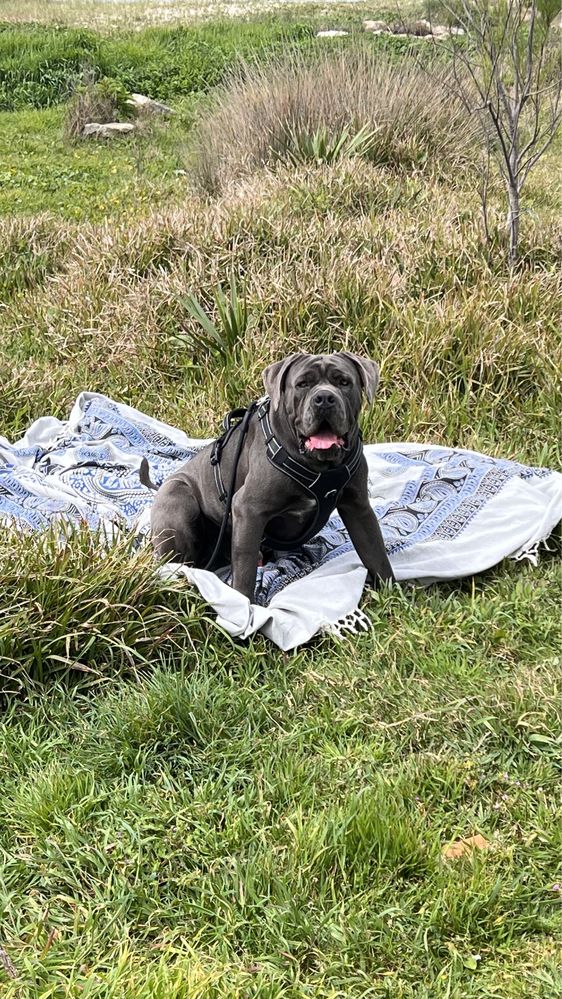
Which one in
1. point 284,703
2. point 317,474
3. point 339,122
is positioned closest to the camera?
point 284,703

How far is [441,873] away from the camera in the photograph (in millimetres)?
2381

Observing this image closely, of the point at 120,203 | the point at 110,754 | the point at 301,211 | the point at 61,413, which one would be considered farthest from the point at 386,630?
the point at 120,203

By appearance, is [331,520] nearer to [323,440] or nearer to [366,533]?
[366,533]

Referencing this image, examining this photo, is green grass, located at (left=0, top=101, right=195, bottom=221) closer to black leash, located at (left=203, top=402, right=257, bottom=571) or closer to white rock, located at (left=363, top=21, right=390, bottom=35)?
black leash, located at (left=203, top=402, right=257, bottom=571)

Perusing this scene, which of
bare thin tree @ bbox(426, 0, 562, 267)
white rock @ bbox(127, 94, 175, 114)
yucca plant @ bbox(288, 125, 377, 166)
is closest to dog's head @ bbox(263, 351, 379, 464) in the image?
bare thin tree @ bbox(426, 0, 562, 267)

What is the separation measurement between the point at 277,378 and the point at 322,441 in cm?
35

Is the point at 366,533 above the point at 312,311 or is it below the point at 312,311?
below

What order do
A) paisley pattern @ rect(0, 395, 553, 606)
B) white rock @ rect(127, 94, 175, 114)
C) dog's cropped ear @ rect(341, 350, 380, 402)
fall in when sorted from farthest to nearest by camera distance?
white rock @ rect(127, 94, 175, 114) < paisley pattern @ rect(0, 395, 553, 606) < dog's cropped ear @ rect(341, 350, 380, 402)

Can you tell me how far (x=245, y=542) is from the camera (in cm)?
350

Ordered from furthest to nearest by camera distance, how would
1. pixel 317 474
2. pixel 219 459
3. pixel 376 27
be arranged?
pixel 376 27, pixel 219 459, pixel 317 474

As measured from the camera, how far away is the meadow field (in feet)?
7.40

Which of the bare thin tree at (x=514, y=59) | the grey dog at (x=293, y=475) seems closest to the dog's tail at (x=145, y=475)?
the grey dog at (x=293, y=475)

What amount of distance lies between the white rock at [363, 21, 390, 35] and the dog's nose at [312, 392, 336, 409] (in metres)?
17.8

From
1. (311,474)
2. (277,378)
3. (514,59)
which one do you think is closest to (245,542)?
(311,474)
